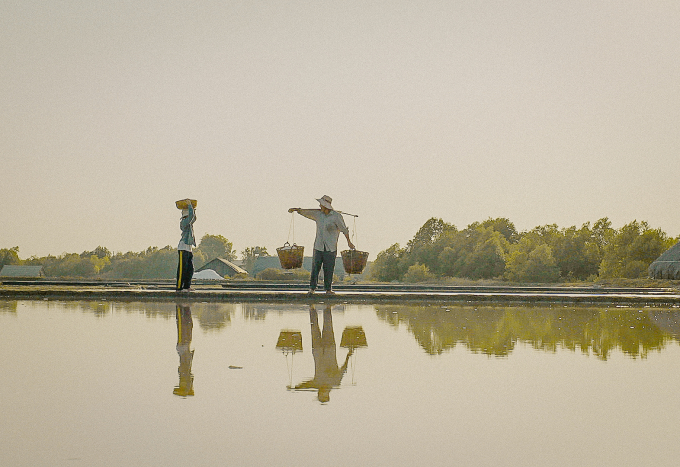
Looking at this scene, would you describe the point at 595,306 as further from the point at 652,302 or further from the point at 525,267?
the point at 525,267

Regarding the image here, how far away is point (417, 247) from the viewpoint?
85.8m

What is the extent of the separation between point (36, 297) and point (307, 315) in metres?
6.86

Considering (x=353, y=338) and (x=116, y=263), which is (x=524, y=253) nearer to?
(x=353, y=338)

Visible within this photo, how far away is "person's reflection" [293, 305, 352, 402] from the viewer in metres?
4.36

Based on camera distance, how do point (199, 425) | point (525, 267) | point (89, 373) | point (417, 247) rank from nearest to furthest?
point (199, 425) → point (89, 373) → point (525, 267) → point (417, 247)

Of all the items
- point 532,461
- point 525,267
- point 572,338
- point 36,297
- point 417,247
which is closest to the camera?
point 532,461

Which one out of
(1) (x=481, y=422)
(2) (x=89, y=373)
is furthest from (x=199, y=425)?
(2) (x=89, y=373)

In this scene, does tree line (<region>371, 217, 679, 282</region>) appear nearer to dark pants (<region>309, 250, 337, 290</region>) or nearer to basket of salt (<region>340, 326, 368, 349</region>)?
dark pants (<region>309, 250, 337, 290</region>)

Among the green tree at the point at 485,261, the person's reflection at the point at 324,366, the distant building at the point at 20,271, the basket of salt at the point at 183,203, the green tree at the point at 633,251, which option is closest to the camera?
the person's reflection at the point at 324,366

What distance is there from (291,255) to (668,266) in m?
30.5

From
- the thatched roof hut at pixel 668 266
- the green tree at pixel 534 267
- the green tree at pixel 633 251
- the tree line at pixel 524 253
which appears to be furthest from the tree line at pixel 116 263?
the thatched roof hut at pixel 668 266

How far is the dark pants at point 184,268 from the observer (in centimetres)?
1364

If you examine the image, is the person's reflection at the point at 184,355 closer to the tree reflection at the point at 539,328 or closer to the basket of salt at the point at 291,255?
the tree reflection at the point at 539,328

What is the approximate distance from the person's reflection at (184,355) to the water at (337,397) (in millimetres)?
16
